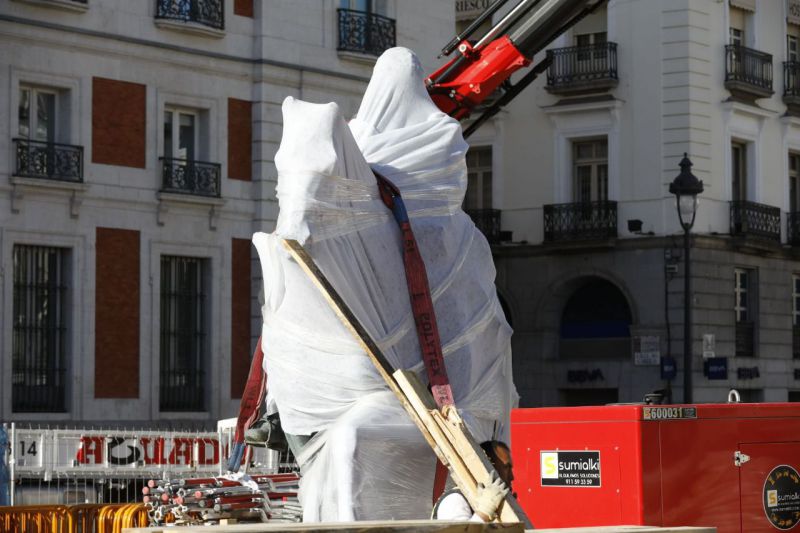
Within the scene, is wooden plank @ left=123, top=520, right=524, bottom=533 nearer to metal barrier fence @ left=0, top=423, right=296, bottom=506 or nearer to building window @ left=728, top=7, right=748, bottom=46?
metal barrier fence @ left=0, top=423, right=296, bottom=506

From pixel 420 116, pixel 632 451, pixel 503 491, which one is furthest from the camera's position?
pixel 632 451

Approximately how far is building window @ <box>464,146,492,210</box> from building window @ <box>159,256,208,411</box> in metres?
12.3

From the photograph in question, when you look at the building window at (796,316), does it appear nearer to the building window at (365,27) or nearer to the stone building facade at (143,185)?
the building window at (365,27)

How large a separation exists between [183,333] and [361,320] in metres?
21.4

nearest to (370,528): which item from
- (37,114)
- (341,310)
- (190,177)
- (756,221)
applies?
(341,310)

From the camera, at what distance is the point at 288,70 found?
30.3 metres

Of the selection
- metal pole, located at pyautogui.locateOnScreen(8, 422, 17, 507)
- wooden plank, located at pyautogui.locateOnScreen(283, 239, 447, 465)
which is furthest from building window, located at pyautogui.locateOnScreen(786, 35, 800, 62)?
wooden plank, located at pyautogui.locateOnScreen(283, 239, 447, 465)

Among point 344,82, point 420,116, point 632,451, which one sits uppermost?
point 344,82

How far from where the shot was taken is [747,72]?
39219 mm

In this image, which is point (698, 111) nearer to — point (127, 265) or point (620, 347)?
point (620, 347)

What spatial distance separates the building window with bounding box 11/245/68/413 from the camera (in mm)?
26234

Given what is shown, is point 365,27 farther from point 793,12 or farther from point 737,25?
point 793,12

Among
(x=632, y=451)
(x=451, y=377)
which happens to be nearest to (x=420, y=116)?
(x=451, y=377)

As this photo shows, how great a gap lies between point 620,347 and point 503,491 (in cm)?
3221
